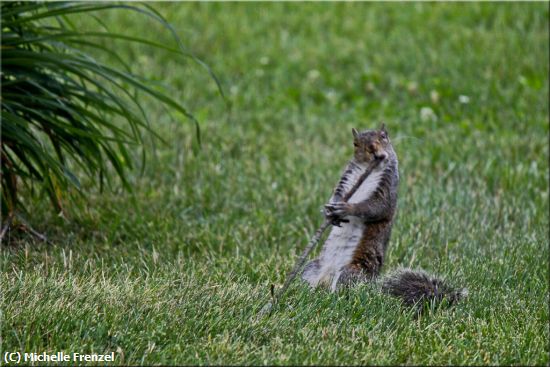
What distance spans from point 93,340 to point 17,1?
2.55 metres

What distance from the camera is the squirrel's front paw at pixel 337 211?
152 inches

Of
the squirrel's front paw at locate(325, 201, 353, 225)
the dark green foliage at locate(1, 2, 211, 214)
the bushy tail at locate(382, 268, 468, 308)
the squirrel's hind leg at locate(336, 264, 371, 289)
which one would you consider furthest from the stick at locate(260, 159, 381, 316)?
the dark green foliage at locate(1, 2, 211, 214)

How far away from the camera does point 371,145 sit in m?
4.04

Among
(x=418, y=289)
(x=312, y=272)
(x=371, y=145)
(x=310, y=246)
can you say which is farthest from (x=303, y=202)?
(x=310, y=246)

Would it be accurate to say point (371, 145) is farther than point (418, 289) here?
Yes

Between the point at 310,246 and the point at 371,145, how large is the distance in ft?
2.10

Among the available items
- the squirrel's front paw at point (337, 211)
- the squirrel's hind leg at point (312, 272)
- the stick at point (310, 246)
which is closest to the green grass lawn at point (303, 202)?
the stick at point (310, 246)

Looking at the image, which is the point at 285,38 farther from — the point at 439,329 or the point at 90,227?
the point at 439,329

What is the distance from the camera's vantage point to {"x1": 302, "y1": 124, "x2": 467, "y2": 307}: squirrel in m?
3.95

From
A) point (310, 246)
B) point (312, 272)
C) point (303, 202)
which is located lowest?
point (303, 202)

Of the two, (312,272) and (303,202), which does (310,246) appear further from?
(303,202)

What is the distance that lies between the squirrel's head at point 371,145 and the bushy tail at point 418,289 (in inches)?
20.9

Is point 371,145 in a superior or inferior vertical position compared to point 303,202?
superior

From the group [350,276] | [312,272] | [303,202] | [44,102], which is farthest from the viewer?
[303,202]
